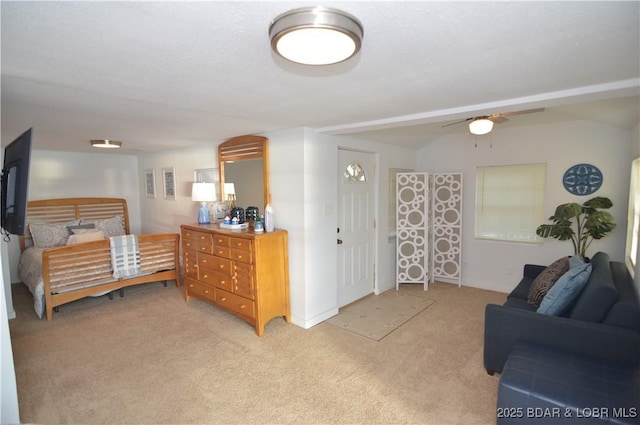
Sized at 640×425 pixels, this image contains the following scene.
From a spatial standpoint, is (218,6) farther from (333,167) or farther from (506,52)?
(333,167)

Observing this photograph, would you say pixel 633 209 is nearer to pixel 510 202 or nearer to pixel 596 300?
pixel 510 202

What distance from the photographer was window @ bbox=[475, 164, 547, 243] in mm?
4184

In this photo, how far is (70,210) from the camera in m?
5.45

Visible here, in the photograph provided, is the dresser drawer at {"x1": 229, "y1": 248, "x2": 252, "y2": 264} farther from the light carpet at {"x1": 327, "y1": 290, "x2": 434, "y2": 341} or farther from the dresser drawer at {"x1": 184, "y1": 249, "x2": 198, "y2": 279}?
the light carpet at {"x1": 327, "y1": 290, "x2": 434, "y2": 341}

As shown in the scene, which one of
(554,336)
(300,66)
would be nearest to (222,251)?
(300,66)

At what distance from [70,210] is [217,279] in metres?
3.64

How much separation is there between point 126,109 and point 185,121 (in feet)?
1.83

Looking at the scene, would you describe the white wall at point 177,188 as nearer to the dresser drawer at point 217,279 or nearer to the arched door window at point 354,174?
the dresser drawer at point 217,279

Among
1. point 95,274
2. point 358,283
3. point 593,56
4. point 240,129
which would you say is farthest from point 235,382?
point 593,56

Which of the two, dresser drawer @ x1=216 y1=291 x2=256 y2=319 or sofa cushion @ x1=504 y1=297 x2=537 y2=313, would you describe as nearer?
sofa cushion @ x1=504 y1=297 x2=537 y2=313

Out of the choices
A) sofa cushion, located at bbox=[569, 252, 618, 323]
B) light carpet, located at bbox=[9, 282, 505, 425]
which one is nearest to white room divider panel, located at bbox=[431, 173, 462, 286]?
light carpet, located at bbox=[9, 282, 505, 425]

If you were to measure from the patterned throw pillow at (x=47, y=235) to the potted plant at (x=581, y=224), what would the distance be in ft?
22.2

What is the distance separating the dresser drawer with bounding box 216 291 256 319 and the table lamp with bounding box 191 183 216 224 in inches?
39.5

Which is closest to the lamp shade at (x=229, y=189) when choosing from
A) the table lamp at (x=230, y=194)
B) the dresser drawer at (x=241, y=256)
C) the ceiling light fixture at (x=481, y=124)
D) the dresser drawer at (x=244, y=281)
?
the table lamp at (x=230, y=194)
